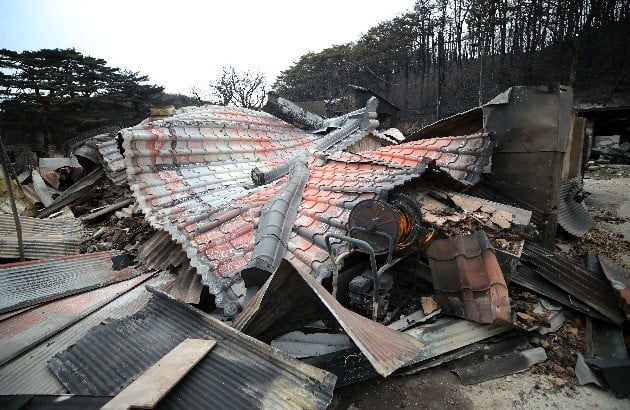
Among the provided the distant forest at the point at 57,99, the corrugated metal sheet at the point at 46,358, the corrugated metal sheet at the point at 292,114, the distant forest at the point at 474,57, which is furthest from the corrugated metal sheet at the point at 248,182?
the distant forest at the point at 57,99

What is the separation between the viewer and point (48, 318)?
3363 millimetres

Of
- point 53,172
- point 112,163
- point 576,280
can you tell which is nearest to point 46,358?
point 576,280

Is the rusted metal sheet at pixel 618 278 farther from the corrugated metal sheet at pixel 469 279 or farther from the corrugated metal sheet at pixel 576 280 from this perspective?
the corrugated metal sheet at pixel 469 279

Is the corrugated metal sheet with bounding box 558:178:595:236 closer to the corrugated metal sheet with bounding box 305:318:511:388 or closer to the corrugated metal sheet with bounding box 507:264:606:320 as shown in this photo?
the corrugated metal sheet with bounding box 507:264:606:320

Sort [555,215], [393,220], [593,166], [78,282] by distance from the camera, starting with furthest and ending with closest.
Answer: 1. [593,166]
2. [555,215]
3. [78,282]
4. [393,220]

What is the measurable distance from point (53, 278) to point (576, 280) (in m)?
6.54

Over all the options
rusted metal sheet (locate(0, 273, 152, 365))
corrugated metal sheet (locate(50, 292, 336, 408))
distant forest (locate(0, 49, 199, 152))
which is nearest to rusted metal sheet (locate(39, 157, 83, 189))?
rusted metal sheet (locate(0, 273, 152, 365))

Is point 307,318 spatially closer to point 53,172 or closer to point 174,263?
point 174,263

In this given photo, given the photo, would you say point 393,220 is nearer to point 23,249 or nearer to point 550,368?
point 550,368

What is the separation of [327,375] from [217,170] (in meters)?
5.67

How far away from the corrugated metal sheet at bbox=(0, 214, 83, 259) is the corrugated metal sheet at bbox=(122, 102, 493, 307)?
5.51 ft

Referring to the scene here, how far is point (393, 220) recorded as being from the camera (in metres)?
3.11

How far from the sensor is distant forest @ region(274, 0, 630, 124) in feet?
75.0

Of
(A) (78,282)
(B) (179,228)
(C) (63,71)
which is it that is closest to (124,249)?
(A) (78,282)
